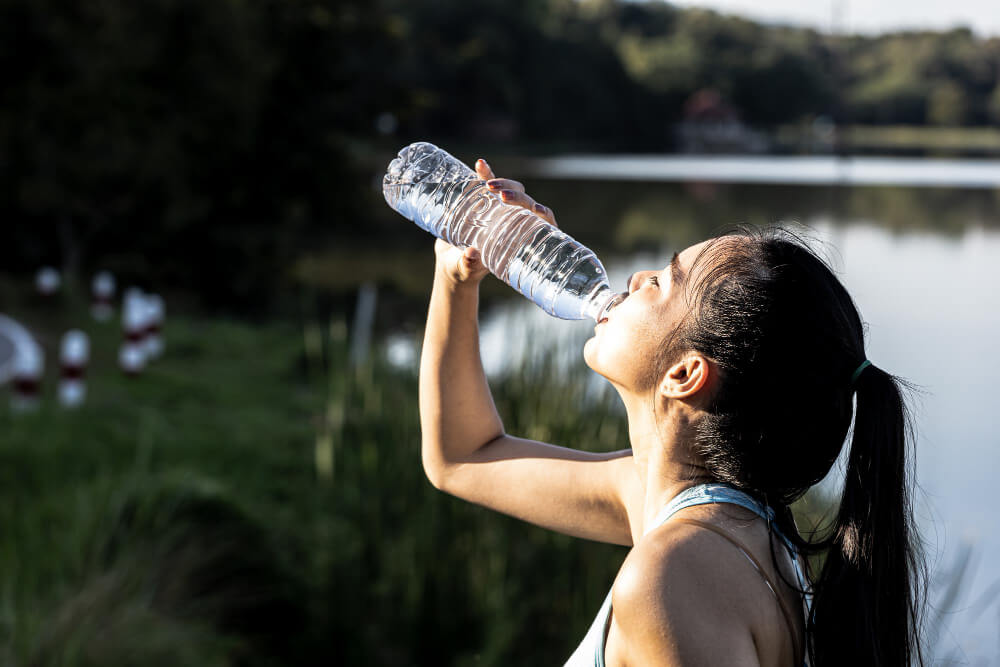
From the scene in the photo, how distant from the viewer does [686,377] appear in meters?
1.20

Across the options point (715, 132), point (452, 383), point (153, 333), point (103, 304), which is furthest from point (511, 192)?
point (715, 132)

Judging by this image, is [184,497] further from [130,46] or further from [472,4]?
[472,4]

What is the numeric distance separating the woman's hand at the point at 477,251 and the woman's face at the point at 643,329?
250 mm

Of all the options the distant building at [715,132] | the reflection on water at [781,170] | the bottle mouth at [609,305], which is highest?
the distant building at [715,132]

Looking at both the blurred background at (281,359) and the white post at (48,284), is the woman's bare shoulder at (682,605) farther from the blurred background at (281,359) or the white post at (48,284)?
the white post at (48,284)

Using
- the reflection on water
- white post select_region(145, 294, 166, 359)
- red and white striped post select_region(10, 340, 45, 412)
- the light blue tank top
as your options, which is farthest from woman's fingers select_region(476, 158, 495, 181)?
the reflection on water

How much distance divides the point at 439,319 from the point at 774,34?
192 feet

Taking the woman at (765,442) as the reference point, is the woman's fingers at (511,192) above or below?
above

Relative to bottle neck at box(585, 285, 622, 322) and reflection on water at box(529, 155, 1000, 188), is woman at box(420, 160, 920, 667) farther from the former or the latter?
reflection on water at box(529, 155, 1000, 188)

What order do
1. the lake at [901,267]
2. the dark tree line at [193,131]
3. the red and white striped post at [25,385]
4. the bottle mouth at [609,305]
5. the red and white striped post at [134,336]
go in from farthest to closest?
the dark tree line at [193,131] < the red and white striped post at [134,336] < the red and white striped post at [25,385] < the lake at [901,267] < the bottle mouth at [609,305]

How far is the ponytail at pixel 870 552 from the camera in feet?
3.79

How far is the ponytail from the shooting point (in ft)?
3.79

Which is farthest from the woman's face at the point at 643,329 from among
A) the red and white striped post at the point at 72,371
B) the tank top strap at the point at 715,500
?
the red and white striped post at the point at 72,371

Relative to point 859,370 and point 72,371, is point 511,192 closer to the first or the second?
point 859,370
